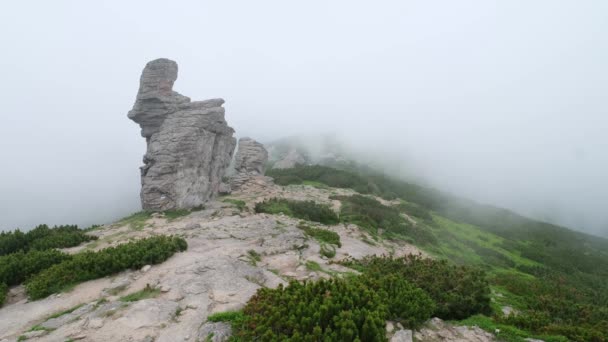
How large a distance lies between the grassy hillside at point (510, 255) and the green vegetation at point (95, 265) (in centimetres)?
1117

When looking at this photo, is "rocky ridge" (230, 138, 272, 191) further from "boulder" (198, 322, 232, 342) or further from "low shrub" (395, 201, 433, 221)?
"boulder" (198, 322, 232, 342)

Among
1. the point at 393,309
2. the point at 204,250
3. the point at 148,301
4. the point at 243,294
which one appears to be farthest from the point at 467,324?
the point at 204,250

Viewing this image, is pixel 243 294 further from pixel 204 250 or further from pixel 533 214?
pixel 533 214

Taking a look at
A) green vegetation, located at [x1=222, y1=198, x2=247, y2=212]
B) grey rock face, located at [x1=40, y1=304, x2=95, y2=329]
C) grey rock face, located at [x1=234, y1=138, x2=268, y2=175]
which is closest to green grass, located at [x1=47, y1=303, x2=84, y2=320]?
grey rock face, located at [x1=40, y1=304, x2=95, y2=329]

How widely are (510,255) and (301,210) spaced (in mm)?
18408

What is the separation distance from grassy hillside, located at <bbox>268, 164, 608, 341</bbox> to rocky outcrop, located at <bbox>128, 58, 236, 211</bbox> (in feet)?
38.2

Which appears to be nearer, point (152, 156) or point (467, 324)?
point (467, 324)

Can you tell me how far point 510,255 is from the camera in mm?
24641

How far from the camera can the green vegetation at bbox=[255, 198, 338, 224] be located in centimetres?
2131

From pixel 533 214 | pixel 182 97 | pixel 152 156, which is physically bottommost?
pixel 533 214

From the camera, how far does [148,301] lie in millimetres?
8266

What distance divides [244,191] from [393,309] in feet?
74.1

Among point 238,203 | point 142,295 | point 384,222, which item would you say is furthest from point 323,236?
point 142,295

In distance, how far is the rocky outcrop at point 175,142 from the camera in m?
21.0
